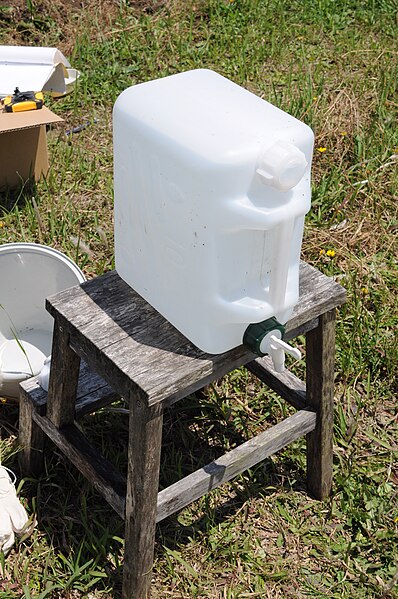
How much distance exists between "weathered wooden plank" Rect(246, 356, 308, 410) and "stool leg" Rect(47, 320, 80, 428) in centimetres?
65

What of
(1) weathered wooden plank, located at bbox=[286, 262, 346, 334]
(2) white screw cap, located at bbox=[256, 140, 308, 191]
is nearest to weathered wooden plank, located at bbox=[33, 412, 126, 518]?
(1) weathered wooden plank, located at bbox=[286, 262, 346, 334]

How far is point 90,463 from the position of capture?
2.33 meters

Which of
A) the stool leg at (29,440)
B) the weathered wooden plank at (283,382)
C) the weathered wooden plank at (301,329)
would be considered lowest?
the stool leg at (29,440)

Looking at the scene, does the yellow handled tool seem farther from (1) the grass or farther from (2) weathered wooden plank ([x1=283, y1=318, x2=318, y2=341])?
(2) weathered wooden plank ([x1=283, y1=318, x2=318, y2=341])

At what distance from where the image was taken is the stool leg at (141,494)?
1984mm

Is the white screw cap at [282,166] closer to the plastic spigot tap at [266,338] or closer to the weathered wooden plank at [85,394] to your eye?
the plastic spigot tap at [266,338]

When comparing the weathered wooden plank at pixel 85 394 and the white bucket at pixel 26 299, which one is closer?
the weathered wooden plank at pixel 85 394

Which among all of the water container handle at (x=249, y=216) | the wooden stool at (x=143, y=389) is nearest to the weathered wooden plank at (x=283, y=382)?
the wooden stool at (x=143, y=389)

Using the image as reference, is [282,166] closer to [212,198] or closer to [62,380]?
[212,198]

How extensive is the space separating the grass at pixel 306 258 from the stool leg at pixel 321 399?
3.3 inches

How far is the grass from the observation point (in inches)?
97.6

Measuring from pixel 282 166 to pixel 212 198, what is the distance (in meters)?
0.16

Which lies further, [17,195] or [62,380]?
[17,195]

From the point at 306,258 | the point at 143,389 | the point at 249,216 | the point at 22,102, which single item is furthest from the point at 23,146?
the point at 249,216
